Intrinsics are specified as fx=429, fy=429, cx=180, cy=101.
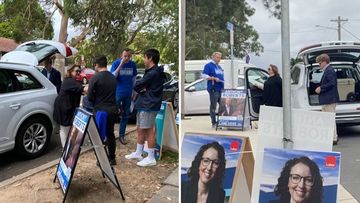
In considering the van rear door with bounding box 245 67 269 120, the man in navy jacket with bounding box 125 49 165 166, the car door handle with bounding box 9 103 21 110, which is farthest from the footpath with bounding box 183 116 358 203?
the car door handle with bounding box 9 103 21 110

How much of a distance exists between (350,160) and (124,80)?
3715 mm

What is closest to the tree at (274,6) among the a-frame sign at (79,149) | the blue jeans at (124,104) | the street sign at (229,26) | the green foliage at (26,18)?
the street sign at (229,26)

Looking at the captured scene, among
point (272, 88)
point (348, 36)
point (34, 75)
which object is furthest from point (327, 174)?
point (34, 75)

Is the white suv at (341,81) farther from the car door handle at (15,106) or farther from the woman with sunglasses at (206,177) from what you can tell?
the car door handle at (15,106)

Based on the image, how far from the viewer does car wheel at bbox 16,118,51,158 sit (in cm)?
688

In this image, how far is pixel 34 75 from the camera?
23.9ft

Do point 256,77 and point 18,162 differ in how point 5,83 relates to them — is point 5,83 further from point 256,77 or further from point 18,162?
point 256,77

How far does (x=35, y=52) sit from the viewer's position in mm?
8359

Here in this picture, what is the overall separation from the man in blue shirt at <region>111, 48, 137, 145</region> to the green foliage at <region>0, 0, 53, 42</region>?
326 inches

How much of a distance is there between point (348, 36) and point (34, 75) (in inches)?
198

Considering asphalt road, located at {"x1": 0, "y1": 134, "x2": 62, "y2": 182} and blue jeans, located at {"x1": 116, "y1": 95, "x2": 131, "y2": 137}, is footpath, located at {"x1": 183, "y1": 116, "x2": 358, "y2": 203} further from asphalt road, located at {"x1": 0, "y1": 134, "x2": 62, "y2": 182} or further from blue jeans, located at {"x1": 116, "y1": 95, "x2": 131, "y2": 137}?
asphalt road, located at {"x1": 0, "y1": 134, "x2": 62, "y2": 182}

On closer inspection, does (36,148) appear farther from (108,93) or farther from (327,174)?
(327,174)

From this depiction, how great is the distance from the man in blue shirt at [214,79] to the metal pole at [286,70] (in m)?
0.79

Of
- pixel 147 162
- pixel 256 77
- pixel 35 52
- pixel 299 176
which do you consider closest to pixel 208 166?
pixel 299 176
